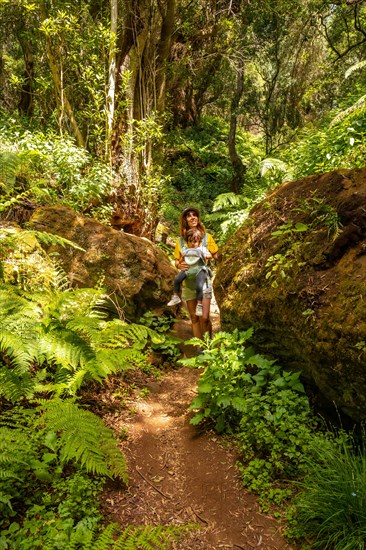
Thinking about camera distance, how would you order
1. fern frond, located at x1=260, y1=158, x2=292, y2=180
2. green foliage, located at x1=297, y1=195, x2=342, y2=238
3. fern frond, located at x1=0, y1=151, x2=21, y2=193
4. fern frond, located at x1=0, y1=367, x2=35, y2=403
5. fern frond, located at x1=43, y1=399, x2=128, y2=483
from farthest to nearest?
fern frond, located at x1=260, y1=158, x2=292, y2=180
fern frond, located at x1=0, y1=151, x2=21, y2=193
green foliage, located at x1=297, y1=195, x2=342, y2=238
fern frond, located at x1=0, y1=367, x2=35, y2=403
fern frond, located at x1=43, y1=399, x2=128, y2=483

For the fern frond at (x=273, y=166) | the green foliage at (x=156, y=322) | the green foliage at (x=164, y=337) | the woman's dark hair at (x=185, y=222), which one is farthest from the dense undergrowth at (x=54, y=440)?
the fern frond at (x=273, y=166)

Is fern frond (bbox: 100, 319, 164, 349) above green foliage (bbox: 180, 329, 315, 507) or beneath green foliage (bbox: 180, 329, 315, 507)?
above

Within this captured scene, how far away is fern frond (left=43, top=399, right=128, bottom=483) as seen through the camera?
2498 mm

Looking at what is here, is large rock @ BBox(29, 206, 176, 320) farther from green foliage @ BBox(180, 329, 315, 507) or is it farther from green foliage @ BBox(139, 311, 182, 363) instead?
green foliage @ BBox(180, 329, 315, 507)

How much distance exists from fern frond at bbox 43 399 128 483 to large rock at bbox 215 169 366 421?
181cm

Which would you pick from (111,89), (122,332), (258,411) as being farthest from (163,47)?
(258,411)

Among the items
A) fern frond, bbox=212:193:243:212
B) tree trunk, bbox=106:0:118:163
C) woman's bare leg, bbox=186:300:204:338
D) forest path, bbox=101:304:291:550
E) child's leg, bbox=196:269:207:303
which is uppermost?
tree trunk, bbox=106:0:118:163

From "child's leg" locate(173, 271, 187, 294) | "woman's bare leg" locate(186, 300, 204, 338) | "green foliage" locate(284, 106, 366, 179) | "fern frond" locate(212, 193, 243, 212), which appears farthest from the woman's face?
"fern frond" locate(212, 193, 243, 212)

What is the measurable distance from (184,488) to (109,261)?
126 inches

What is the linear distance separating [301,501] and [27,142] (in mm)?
6852

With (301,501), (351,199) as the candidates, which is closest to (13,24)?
(351,199)

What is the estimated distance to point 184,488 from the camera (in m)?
3.02

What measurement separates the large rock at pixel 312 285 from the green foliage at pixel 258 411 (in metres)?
0.24

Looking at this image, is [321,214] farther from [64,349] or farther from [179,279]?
[64,349]
